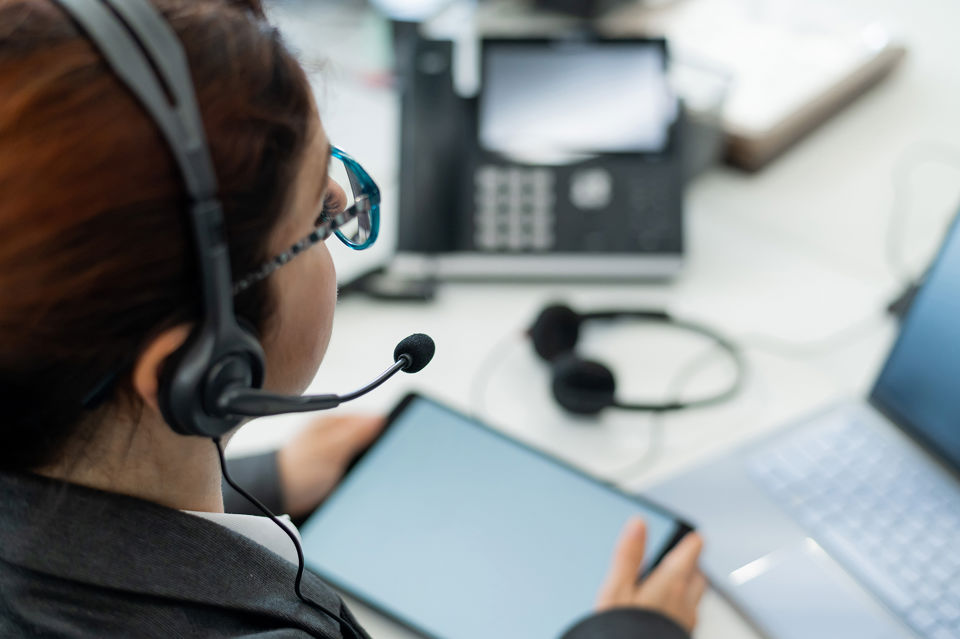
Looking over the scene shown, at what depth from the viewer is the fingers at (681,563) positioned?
604 millimetres

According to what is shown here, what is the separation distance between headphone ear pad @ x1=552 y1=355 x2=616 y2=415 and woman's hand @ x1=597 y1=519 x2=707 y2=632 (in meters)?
0.16

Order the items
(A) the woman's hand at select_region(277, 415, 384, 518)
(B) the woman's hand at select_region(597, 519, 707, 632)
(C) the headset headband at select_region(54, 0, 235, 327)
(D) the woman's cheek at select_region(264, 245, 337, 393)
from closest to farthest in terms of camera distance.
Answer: (C) the headset headband at select_region(54, 0, 235, 327) → (D) the woman's cheek at select_region(264, 245, 337, 393) → (B) the woman's hand at select_region(597, 519, 707, 632) → (A) the woman's hand at select_region(277, 415, 384, 518)

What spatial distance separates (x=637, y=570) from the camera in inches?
23.8

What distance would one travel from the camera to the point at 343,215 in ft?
1.29

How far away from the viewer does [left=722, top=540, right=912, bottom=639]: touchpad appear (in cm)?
60

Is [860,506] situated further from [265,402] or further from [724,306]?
[265,402]

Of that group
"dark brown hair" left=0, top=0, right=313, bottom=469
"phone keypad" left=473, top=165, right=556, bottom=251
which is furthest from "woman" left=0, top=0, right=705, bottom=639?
"phone keypad" left=473, top=165, right=556, bottom=251

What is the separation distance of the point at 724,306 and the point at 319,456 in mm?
453

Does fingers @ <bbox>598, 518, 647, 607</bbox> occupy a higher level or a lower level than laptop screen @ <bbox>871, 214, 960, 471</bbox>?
lower

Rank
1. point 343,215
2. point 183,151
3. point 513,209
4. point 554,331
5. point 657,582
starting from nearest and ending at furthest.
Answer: point 183,151, point 343,215, point 657,582, point 554,331, point 513,209

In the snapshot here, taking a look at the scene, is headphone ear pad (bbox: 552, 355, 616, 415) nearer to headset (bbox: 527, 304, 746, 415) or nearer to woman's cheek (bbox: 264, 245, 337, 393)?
headset (bbox: 527, 304, 746, 415)

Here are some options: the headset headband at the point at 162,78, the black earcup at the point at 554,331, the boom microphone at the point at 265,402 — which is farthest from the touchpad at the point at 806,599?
the headset headband at the point at 162,78

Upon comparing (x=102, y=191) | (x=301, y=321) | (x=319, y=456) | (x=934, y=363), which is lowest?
(x=319, y=456)

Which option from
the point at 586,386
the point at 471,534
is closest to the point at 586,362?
the point at 586,386
